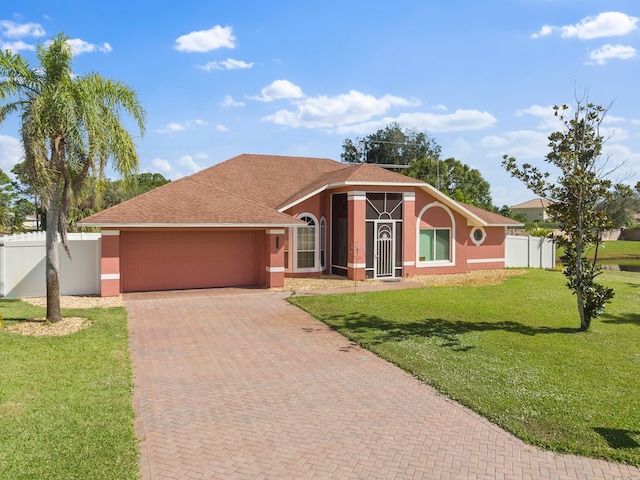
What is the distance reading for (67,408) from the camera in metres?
6.93

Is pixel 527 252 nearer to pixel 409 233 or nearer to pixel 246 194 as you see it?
pixel 409 233

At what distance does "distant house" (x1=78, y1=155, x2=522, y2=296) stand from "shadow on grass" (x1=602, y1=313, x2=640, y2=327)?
9.16m

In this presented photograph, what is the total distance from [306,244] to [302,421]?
15.3 meters

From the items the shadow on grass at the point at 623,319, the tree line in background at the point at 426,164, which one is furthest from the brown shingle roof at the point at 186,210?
the tree line in background at the point at 426,164

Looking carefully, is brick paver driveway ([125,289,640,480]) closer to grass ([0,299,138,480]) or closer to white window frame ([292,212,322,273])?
grass ([0,299,138,480])

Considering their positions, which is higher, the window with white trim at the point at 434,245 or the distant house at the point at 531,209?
the distant house at the point at 531,209

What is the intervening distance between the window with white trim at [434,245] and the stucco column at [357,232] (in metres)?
3.62

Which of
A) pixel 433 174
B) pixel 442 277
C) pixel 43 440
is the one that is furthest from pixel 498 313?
pixel 433 174

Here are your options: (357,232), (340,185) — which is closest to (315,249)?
(357,232)

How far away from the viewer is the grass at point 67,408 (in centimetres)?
539

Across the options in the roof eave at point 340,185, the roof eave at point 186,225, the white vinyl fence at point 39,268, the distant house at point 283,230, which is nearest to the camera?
the roof eave at point 186,225

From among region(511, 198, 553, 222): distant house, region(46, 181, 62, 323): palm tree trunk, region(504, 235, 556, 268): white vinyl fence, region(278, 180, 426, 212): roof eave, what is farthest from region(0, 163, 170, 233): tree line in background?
region(511, 198, 553, 222): distant house

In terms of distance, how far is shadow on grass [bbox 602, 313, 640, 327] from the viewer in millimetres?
13078

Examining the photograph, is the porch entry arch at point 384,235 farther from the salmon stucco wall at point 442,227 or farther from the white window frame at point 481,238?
the white window frame at point 481,238
